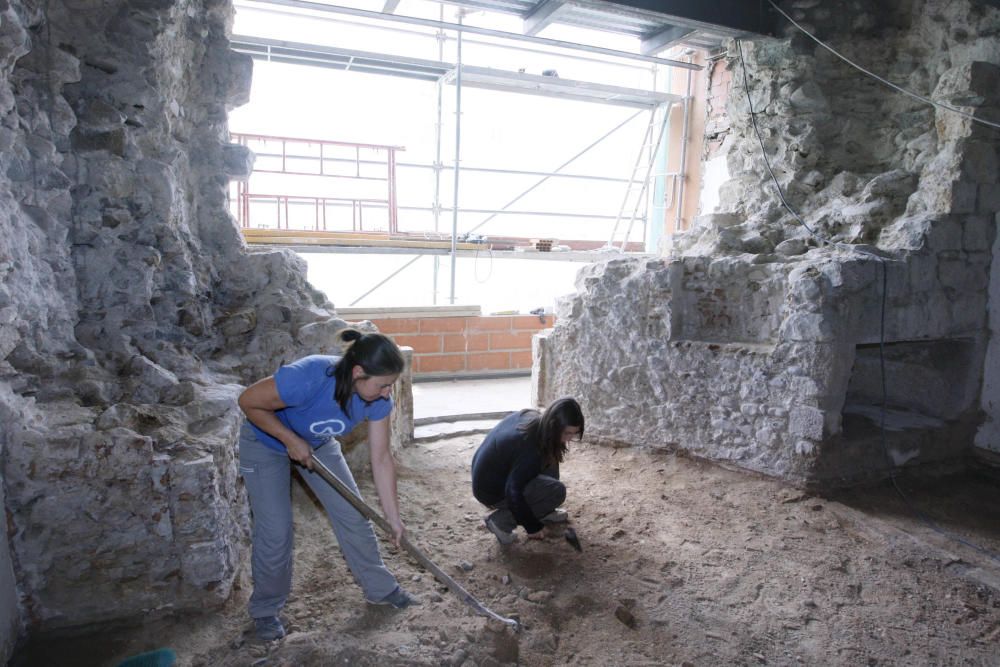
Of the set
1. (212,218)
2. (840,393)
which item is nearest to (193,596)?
(212,218)

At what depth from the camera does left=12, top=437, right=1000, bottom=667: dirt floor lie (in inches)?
96.7

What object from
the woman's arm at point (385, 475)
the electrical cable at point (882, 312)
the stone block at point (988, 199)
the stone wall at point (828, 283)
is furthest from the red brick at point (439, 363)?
the stone block at point (988, 199)

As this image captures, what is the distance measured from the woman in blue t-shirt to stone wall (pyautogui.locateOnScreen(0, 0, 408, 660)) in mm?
262

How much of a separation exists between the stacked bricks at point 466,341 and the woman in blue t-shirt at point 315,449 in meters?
4.72

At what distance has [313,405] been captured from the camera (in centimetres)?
236

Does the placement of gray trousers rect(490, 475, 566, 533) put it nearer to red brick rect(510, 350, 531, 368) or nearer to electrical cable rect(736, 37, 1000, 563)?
electrical cable rect(736, 37, 1000, 563)

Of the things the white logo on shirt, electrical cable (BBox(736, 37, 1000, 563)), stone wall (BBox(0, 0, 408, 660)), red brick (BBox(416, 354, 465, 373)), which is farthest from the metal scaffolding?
the white logo on shirt

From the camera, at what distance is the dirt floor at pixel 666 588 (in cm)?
246

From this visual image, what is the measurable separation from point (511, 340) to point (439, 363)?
1.02 metres

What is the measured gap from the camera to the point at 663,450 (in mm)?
4688

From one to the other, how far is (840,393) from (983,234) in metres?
1.69

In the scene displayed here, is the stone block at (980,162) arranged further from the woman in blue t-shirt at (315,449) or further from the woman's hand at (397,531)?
the woman's hand at (397,531)

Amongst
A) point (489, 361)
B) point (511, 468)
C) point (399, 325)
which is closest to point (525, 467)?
point (511, 468)

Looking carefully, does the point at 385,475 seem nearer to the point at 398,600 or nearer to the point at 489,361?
the point at 398,600
